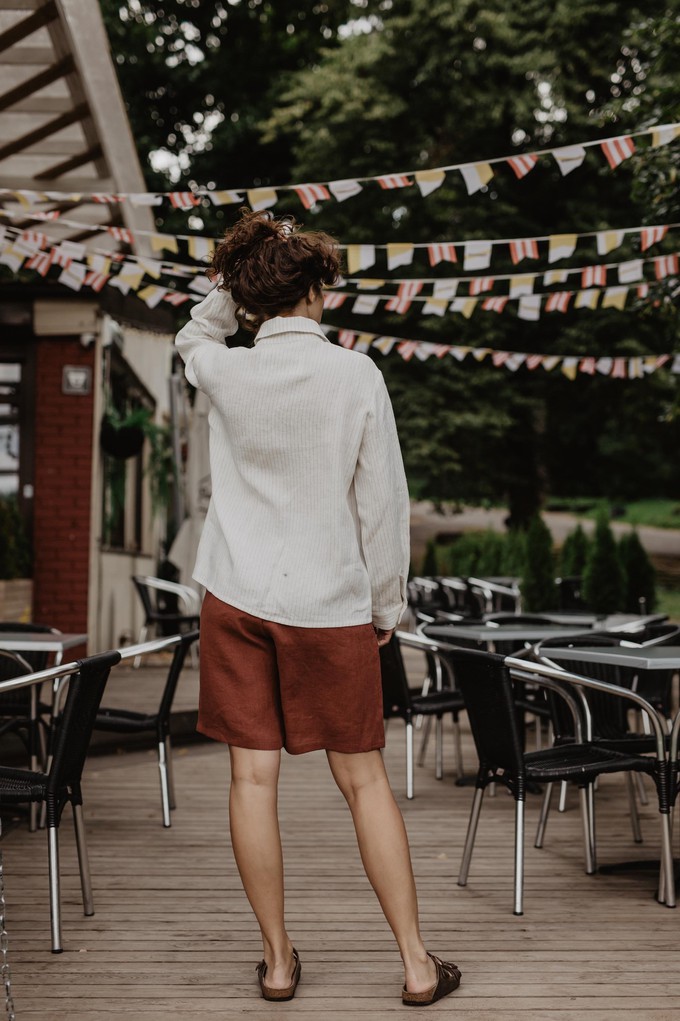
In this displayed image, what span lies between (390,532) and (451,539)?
26.8 metres

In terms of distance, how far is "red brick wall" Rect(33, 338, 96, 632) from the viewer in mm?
9172

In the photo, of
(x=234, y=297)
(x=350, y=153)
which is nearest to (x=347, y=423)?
(x=234, y=297)

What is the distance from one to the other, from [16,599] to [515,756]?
18.7 feet

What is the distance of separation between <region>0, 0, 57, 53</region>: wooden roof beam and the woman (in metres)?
4.90

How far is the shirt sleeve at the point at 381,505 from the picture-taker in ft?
8.43

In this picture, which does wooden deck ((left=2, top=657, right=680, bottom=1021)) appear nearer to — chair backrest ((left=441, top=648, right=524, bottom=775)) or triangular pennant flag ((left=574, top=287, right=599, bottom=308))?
chair backrest ((left=441, top=648, right=524, bottom=775))

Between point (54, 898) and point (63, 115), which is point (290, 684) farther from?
point (63, 115)

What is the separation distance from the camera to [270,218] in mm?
2707

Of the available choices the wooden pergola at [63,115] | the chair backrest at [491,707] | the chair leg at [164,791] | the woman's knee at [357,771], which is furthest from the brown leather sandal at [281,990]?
the wooden pergola at [63,115]

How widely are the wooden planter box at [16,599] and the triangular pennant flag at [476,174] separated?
Answer: 4553mm

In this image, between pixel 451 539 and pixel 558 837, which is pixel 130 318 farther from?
pixel 451 539

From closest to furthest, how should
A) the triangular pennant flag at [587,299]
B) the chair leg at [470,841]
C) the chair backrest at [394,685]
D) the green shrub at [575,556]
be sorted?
the chair leg at [470,841] → the chair backrest at [394,685] → the triangular pennant flag at [587,299] → the green shrub at [575,556]

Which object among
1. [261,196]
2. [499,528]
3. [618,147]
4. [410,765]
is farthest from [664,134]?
[499,528]

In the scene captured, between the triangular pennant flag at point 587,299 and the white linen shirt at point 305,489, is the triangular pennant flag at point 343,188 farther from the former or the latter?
the white linen shirt at point 305,489
